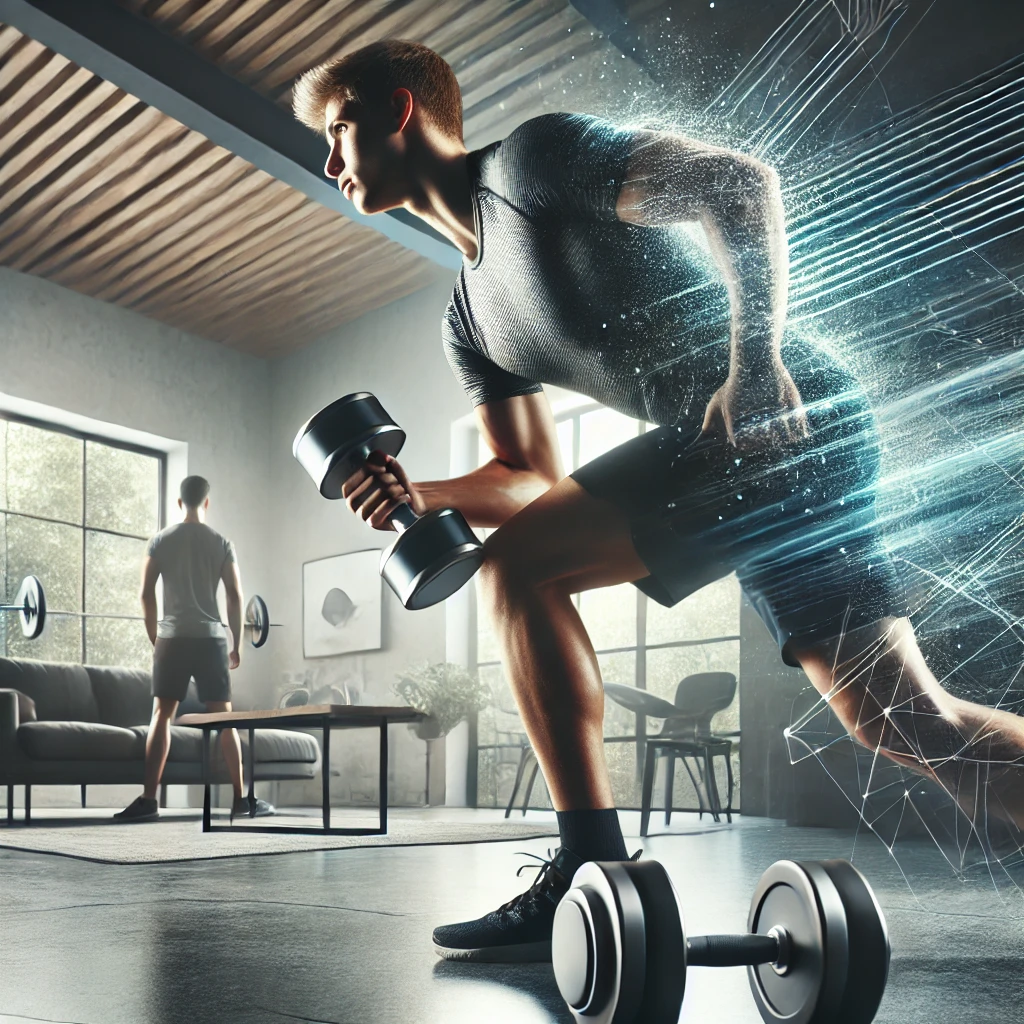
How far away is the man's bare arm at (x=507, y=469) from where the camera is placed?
3.68 feet

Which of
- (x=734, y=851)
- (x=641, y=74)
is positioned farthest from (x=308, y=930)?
(x=641, y=74)

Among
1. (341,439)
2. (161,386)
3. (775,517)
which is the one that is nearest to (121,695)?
(161,386)

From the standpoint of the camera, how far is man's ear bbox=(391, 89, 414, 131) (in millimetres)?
1069

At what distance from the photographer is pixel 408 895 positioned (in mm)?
1472

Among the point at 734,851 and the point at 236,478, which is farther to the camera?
the point at 236,478

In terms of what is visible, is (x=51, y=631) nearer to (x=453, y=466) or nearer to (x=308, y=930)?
(x=453, y=466)

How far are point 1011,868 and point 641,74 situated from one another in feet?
6.95

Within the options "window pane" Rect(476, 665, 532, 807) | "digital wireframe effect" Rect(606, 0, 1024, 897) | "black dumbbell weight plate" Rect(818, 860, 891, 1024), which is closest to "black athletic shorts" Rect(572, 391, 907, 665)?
"black dumbbell weight plate" Rect(818, 860, 891, 1024)

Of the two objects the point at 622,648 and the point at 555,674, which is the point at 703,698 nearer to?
the point at 622,648

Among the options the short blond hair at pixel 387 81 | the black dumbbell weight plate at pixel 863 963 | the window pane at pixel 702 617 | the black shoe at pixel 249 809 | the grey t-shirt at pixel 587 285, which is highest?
the short blond hair at pixel 387 81

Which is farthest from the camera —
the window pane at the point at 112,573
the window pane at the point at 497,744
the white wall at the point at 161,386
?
the window pane at the point at 112,573

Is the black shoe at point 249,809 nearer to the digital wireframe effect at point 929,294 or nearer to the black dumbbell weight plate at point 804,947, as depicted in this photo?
the digital wireframe effect at point 929,294

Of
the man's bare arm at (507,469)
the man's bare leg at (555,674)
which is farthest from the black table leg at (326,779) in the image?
the man's bare leg at (555,674)

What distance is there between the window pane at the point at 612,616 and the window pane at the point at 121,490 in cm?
286
